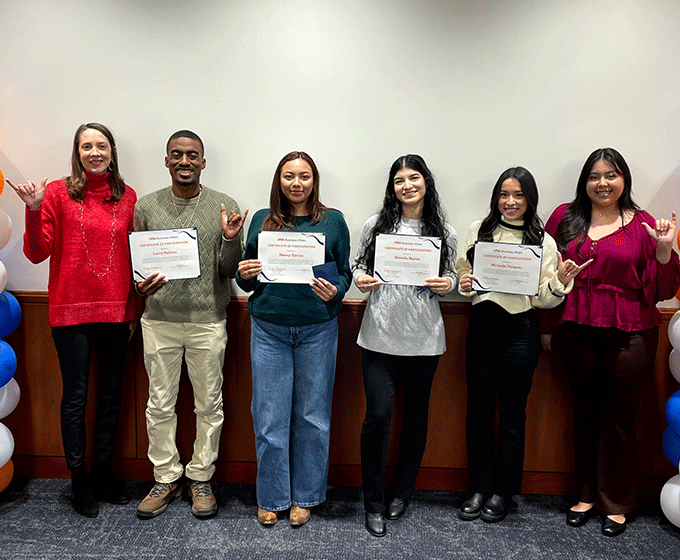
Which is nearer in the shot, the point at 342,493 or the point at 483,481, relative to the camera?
the point at 483,481

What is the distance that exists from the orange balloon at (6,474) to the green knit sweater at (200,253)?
1.04 meters

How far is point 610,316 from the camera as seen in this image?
2.36 metres

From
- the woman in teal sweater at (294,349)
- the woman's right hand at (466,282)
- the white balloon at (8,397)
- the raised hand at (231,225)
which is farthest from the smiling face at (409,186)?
the white balloon at (8,397)

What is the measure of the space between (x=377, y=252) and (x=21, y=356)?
1.96 meters

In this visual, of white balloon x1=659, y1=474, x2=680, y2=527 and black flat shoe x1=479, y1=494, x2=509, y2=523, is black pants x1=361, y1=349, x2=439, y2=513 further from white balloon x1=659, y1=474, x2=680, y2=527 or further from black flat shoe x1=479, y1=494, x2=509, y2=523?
white balloon x1=659, y1=474, x2=680, y2=527

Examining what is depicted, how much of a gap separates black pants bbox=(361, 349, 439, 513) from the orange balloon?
1711mm

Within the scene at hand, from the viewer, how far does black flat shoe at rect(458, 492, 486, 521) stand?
8.32 feet

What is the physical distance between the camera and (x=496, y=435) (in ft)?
8.96

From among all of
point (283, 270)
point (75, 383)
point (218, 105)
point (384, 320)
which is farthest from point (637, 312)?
point (75, 383)

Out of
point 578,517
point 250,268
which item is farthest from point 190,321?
point 578,517

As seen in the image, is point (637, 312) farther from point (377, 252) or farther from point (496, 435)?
point (377, 252)

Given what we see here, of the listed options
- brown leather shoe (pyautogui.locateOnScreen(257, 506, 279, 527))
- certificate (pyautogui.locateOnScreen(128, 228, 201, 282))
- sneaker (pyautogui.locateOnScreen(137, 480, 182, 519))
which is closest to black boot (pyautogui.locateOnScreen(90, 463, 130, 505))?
sneaker (pyautogui.locateOnScreen(137, 480, 182, 519))

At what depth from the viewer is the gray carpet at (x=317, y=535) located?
2.26 meters

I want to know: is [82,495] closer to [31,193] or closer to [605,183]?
[31,193]
